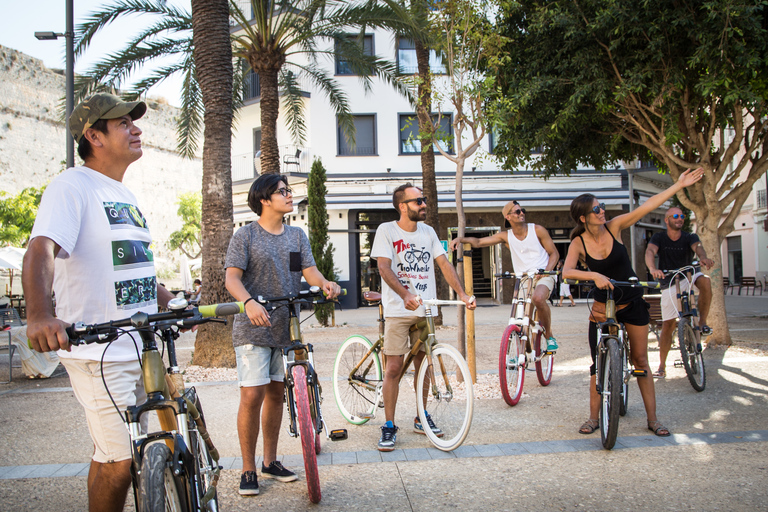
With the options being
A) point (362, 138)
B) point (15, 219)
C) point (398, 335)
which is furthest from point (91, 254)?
point (15, 219)

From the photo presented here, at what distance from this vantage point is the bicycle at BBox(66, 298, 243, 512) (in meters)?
2.15

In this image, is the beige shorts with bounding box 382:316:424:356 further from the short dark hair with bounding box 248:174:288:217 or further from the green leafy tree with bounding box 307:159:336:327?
the green leafy tree with bounding box 307:159:336:327

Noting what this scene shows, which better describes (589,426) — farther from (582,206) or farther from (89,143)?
(89,143)

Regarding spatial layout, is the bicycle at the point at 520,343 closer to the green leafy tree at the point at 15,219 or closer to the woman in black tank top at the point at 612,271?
the woman in black tank top at the point at 612,271

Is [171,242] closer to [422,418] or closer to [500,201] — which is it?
[500,201]

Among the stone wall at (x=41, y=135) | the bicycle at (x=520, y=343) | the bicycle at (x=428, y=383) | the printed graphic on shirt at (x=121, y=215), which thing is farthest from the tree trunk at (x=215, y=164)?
the stone wall at (x=41, y=135)

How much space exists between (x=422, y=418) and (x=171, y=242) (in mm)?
43112

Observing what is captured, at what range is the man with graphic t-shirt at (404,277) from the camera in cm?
466

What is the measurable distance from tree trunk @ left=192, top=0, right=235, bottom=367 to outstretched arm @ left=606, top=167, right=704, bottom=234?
5310 mm

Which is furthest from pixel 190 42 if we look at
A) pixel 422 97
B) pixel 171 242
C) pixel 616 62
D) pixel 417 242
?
pixel 171 242

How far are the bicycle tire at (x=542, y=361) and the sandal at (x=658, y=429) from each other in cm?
170

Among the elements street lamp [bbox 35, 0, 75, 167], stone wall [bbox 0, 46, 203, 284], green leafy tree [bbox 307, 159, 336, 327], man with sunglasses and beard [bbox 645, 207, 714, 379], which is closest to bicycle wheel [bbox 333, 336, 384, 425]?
man with sunglasses and beard [bbox 645, 207, 714, 379]

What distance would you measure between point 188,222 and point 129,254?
42433 millimetres

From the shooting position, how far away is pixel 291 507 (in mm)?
3459
